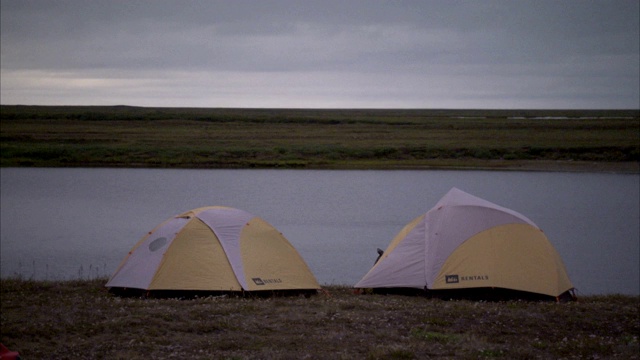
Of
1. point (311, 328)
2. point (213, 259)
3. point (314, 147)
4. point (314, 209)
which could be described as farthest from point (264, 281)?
point (314, 147)

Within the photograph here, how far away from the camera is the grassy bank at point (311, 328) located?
8977mm

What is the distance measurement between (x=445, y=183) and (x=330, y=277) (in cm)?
2962

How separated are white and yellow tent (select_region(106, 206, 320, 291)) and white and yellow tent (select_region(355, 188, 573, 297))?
1.53 metres

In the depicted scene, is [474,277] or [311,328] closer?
[311,328]

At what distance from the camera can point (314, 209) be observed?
3369 centimetres

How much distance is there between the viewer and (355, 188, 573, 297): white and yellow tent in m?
12.8

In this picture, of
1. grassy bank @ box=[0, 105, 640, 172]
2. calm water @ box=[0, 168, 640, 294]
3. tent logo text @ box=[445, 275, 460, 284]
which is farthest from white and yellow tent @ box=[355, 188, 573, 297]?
grassy bank @ box=[0, 105, 640, 172]

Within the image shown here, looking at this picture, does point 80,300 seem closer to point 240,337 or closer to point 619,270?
point 240,337

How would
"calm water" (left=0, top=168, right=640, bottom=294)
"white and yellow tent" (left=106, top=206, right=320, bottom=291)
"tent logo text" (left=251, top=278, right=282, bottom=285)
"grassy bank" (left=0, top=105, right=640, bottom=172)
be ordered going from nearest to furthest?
"white and yellow tent" (left=106, top=206, right=320, bottom=291)
"tent logo text" (left=251, top=278, right=282, bottom=285)
"calm water" (left=0, top=168, right=640, bottom=294)
"grassy bank" (left=0, top=105, right=640, bottom=172)

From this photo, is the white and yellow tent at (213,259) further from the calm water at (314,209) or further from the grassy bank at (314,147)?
the grassy bank at (314,147)

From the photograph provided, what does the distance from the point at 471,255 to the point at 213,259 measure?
446cm

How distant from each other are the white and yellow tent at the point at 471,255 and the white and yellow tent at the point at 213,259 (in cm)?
153

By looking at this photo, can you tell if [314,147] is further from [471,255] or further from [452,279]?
[452,279]

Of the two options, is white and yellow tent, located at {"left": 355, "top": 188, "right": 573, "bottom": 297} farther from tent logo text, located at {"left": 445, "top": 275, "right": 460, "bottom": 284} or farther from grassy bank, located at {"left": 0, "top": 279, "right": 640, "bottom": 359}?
grassy bank, located at {"left": 0, "top": 279, "right": 640, "bottom": 359}
